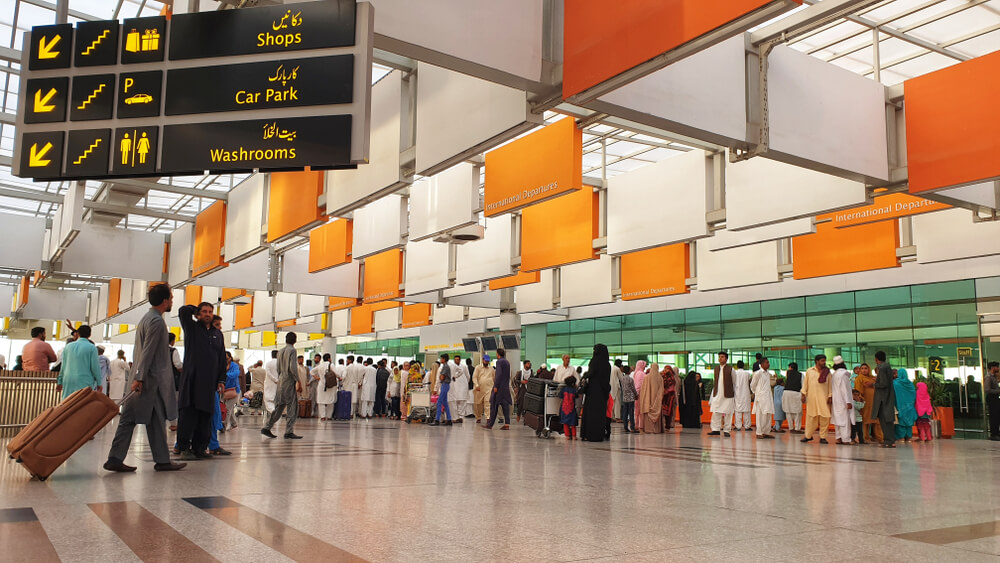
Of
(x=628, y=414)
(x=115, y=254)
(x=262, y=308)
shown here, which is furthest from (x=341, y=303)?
(x=628, y=414)

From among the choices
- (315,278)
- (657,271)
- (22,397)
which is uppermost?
(315,278)

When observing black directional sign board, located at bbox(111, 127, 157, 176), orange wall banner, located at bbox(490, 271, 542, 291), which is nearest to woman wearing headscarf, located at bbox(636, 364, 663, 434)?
orange wall banner, located at bbox(490, 271, 542, 291)

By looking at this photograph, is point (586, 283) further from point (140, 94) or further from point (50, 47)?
point (50, 47)

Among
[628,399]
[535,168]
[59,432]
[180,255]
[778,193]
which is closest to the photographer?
[59,432]

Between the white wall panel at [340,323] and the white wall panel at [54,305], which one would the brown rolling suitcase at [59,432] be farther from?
the white wall panel at [340,323]

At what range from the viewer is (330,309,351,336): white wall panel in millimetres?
33562

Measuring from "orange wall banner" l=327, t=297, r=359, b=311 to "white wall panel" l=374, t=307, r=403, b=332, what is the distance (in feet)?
17.5

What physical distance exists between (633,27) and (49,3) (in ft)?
32.9

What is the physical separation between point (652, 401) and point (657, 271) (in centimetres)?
347

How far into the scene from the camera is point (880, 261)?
13719 millimetres

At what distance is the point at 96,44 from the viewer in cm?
629

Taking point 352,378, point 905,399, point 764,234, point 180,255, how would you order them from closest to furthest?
point 764,234, point 905,399, point 180,255, point 352,378

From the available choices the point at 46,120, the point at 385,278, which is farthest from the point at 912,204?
the point at 385,278

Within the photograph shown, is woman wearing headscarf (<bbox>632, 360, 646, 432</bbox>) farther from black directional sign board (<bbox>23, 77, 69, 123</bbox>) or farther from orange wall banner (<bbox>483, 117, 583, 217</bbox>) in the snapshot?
black directional sign board (<bbox>23, 77, 69, 123</bbox>)
